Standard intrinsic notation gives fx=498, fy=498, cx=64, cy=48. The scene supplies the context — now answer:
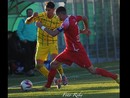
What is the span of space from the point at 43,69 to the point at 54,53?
431 millimetres

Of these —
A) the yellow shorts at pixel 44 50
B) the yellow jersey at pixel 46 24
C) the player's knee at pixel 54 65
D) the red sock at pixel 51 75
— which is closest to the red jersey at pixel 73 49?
the player's knee at pixel 54 65

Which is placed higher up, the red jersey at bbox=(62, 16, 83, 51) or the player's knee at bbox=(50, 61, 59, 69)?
the red jersey at bbox=(62, 16, 83, 51)

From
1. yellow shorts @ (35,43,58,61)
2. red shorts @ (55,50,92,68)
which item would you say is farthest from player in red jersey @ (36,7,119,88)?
yellow shorts @ (35,43,58,61)

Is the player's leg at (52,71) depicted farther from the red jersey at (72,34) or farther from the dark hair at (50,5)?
the dark hair at (50,5)

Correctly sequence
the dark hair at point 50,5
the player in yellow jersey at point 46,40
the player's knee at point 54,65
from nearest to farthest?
1. the player's knee at point 54,65
2. the dark hair at point 50,5
3. the player in yellow jersey at point 46,40

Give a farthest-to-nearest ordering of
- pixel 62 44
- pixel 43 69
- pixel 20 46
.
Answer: pixel 62 44, pixel 20 46, pixel 43 69

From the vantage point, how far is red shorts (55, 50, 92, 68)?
9.40 meters

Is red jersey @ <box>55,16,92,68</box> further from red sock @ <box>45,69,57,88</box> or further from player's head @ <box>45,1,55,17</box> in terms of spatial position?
player's head @ <box>45,1,55,17</box>

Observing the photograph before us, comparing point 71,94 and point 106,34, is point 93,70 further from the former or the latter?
point 106,34

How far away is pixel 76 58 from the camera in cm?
952

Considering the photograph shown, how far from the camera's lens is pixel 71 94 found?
904 cm

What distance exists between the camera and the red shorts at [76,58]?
9.40 m
